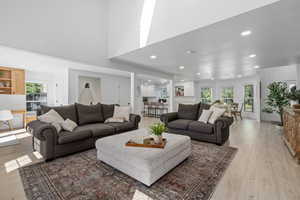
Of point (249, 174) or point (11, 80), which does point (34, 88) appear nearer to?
point (11, 80)

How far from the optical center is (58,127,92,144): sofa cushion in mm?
2506

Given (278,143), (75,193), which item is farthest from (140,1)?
(278,143)

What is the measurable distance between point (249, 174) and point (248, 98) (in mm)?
7484

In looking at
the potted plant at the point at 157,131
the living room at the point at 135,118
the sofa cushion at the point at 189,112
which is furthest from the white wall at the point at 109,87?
the potted plant at the point at 157,131

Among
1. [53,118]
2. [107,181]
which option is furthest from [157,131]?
[53,118]

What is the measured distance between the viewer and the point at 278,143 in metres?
3.39

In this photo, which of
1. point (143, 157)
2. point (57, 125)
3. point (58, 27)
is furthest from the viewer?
point (58, 27)

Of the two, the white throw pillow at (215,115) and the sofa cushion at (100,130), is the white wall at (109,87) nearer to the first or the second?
the sofa cushion at (100,130)

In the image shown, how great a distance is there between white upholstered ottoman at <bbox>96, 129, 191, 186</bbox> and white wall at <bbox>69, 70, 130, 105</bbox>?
3.66 meters

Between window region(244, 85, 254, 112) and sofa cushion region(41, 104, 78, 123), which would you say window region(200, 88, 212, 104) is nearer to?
window region(244, 85, 254, 112)

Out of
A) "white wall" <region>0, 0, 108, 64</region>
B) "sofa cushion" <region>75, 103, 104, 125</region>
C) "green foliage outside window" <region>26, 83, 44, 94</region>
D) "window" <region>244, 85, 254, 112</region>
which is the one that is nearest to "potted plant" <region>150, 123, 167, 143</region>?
"sofa cushion" <region>75, 103, 104, 125</region>

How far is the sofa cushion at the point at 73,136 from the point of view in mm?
2506

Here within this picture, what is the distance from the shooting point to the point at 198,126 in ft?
11.4

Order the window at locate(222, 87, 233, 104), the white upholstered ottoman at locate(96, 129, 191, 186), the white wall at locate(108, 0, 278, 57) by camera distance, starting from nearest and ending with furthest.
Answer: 1. the white upholstered ottoman at locate(96, 129, 191, 186)
2. the white wall at locate(108, 0, 278, 57)
3. the window at locate(222, 87, 233, 104)
